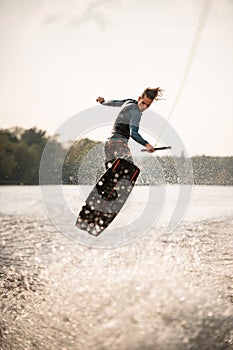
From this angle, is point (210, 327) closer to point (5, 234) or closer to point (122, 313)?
point (122, 313)

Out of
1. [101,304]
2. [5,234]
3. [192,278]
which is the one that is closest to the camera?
[101,304]

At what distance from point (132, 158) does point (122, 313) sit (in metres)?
2.80

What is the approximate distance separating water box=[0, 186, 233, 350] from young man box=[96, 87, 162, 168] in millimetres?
1532

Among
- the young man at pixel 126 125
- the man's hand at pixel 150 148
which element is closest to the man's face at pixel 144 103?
the young man at pixel 126 125

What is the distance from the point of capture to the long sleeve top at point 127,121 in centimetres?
605

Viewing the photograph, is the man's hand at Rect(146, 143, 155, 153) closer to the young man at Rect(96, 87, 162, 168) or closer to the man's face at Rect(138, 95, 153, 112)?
the young man at Rect(96, 87, 162, 168)

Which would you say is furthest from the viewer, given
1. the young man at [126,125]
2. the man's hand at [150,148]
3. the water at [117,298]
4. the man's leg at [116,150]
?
the man's leg at [116,150]

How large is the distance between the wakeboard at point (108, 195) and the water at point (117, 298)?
0.90 m

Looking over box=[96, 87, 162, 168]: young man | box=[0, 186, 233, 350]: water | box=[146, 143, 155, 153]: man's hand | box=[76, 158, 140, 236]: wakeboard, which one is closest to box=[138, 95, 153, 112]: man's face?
box=[96, 87, 162, 168]: young man

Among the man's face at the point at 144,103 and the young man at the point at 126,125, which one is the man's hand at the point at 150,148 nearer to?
the young man at the point at 126,125

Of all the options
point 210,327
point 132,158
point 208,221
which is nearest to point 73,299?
point 210,327

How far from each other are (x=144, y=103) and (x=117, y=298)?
117 inches

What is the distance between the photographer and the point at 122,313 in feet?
16.7

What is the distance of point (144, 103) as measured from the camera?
6129mm
